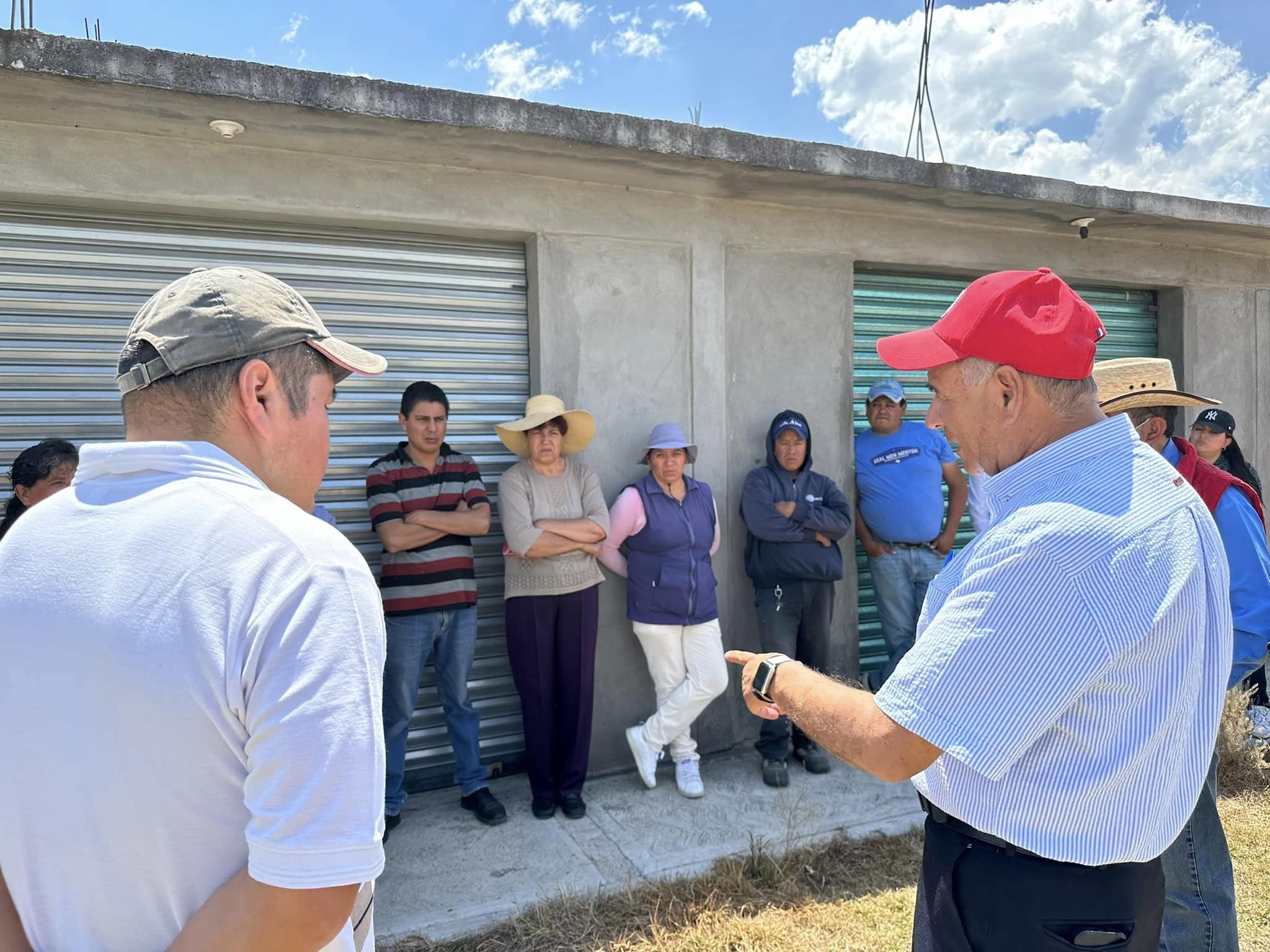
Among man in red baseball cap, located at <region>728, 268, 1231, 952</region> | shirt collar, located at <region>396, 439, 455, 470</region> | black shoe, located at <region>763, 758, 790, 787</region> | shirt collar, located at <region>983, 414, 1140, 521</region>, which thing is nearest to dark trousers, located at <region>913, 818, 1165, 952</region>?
man in red baseball cap, located at <region>728, 268, 1231, 952</region>

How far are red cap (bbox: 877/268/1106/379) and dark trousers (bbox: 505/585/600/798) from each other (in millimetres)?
3079

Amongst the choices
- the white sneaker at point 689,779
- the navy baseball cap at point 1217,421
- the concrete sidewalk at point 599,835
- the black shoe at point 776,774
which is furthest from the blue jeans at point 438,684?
the navy baseball cap at point 1217,421

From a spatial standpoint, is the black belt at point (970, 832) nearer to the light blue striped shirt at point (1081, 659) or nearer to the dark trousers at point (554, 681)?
the light blue striped shirt at point (1081, 659)

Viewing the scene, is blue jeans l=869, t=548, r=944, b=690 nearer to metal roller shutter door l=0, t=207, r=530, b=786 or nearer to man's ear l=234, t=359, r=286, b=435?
metal roller shutter door l=0, t=207, r=530, b=786

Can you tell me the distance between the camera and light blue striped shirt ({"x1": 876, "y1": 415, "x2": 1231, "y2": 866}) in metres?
1.35

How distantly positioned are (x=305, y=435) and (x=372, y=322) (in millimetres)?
3697

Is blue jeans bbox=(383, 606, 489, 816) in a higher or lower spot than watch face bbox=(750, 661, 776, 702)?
lower

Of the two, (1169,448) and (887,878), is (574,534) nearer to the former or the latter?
(887,878)

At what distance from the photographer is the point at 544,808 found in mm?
4324

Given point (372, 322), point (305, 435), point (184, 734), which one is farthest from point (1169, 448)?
point (372, 322)

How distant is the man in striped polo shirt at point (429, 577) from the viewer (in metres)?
4.20

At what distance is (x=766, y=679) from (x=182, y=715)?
3.80 feet

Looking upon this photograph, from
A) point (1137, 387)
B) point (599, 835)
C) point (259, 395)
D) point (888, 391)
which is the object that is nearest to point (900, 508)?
point (888, 391)

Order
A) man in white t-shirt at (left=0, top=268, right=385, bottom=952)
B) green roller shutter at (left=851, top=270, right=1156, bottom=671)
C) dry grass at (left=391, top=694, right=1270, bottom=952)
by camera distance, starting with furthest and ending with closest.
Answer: green roller shutter at (left=851, top=270, right=1156, bottom=671), dry grass at (left=391, top=694, right=1270, bottom=952), man in white t-shirt at (left=0, top=268, right=385, bottom=952)
